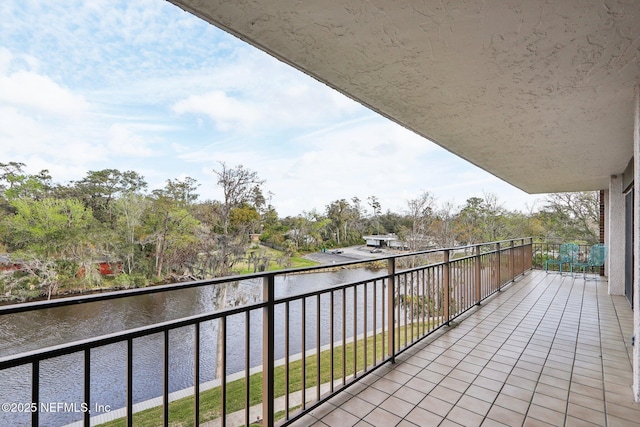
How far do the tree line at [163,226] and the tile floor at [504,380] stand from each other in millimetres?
8559

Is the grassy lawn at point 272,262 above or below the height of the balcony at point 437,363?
below

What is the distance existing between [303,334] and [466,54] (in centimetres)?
196

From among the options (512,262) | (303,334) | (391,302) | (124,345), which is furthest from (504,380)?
(124,345)

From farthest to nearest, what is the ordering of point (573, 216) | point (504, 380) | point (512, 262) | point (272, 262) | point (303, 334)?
point (272, 262)
point (573, 216)
point (512, 262)
point (504, 380)
point (303, 334)

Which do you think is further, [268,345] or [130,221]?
[130,221]

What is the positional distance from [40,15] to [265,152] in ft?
49.7

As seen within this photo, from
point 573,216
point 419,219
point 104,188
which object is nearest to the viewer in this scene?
point 573,216

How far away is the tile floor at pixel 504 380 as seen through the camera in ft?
6.28

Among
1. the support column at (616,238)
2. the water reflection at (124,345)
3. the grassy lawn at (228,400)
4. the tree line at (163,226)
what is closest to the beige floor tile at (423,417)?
the grassy lawn at (228,400)

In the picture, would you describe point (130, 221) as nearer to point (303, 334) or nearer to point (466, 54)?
point (303, 334)

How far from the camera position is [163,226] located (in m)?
14.4

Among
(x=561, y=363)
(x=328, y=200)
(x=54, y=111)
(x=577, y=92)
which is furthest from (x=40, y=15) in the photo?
(x=328, y=200)

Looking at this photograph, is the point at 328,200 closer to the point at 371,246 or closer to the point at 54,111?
the point at 371,246

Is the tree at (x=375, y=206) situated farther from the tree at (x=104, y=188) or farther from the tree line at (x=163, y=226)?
the tree at (x=104, y=188)
